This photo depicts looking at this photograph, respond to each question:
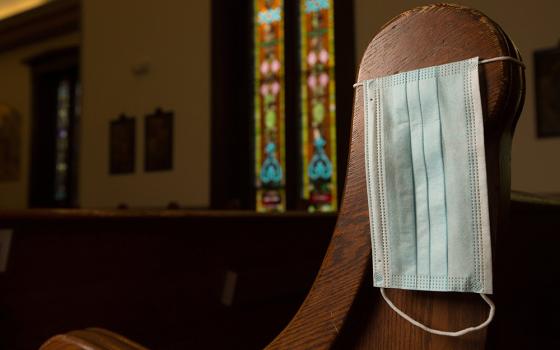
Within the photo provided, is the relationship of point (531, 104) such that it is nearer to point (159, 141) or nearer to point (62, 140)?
point (159, 141)

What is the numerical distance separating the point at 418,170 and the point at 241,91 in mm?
6374

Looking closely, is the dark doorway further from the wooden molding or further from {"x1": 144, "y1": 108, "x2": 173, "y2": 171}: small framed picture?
{"x1": 144, "y1": 108, "x2": 173, "y2": 171}: small framed picture

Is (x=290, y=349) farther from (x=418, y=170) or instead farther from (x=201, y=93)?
(x=201, y=93)

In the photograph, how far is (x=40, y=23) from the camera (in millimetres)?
9805

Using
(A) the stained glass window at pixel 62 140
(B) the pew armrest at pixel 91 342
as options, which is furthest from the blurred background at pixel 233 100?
(B) the pew armrest at pixel 91 342

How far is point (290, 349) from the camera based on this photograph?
0.69 metres

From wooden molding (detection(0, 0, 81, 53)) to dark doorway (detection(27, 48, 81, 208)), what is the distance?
15.7 inches

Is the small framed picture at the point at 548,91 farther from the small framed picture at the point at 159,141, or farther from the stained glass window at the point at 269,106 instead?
the small framed picture at the point at 159,141

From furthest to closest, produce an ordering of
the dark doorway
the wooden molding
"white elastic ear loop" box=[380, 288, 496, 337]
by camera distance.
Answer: the dark doorway → the wooden molding → "white elastic ear loop" box=[380, 288, 496, 337]

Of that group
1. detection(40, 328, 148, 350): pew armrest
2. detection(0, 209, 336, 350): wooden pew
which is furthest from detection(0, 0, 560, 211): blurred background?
detection(40, 328, 148, 350): pew armrest

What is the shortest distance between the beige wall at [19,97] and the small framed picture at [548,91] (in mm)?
8381

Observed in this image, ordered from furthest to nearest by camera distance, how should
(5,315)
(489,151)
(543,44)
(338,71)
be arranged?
(338,71) → (543,44) → (5,315) → (489,151)

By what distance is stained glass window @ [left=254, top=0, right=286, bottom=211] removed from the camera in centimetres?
652

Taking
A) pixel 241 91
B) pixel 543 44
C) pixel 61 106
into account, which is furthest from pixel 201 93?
pixel 61 106
